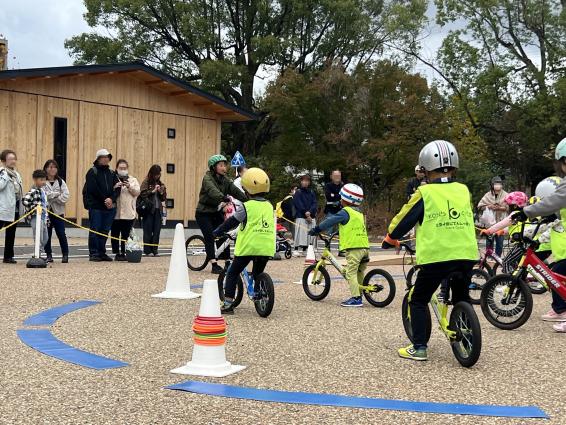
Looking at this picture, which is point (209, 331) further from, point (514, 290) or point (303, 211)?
point (303, 211)

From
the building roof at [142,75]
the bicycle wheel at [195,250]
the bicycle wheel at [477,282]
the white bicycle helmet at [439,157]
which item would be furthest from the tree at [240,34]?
the white bicycle helmet at [439,157]

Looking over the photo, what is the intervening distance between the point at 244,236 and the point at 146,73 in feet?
52.0

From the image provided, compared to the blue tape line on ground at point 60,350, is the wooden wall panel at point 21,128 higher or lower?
higher

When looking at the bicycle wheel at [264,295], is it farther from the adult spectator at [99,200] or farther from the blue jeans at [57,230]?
the adult spectator at [99,200]

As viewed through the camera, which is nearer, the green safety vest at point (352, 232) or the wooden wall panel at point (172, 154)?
the green safety vest at point (352, 232)

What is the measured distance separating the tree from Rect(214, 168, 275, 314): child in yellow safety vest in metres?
30.6

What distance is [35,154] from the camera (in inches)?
813

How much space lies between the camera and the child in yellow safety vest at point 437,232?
5695 millimetres

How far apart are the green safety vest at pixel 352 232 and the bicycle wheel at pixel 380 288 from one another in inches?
16.1

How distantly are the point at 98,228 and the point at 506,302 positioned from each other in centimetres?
853

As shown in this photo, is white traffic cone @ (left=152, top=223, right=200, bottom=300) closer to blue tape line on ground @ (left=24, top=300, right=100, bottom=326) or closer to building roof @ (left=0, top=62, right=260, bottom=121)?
blue tape line on ground @ (left=24, top=300, right=100, bottom=326)

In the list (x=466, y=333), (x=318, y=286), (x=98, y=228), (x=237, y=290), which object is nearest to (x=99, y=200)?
(x=98, y=228)

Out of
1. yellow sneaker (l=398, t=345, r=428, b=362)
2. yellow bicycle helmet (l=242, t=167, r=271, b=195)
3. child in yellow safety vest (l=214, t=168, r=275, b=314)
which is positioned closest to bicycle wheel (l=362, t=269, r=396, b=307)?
child in yellow safety vest (l=214, t=168, r=275, b=314)

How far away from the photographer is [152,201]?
15.1 meters
